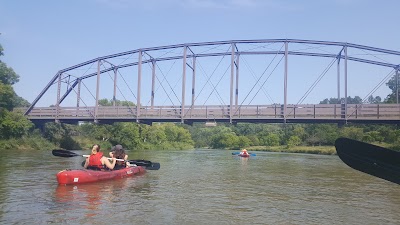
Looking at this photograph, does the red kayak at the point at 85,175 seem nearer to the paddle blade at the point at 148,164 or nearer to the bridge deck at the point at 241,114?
the paddle blade at the point at 148,164

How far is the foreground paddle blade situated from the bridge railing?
35258 mm

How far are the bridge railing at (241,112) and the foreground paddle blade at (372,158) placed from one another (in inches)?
1388

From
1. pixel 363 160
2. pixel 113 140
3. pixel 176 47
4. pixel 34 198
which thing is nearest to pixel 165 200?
pixel 34 198

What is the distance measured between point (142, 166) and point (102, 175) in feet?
16.3

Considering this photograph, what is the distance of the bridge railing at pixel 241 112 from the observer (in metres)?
38.0

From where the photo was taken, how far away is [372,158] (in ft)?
15.6

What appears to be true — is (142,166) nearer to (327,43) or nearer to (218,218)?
(218,218)

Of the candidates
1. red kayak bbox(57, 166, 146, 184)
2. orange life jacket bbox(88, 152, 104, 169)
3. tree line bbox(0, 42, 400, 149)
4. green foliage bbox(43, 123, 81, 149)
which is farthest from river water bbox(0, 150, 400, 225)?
green foliage bbox(43, 123, 81, 149)

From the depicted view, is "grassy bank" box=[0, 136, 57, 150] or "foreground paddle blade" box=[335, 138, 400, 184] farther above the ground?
"foreground paddle blade" box=[335, 138, 400, 184]

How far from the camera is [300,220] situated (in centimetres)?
888

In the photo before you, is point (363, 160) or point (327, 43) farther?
point (327, 43)

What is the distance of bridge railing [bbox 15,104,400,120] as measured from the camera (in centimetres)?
3800

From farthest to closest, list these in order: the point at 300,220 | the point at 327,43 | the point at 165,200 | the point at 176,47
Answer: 1. the point at 176,47
2. the point at 327,43
3. the point at 165,200
4. the point at 300,220

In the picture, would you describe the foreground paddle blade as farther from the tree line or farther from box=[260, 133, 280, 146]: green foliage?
box=[260, 133, 280, 146]: green foliage
